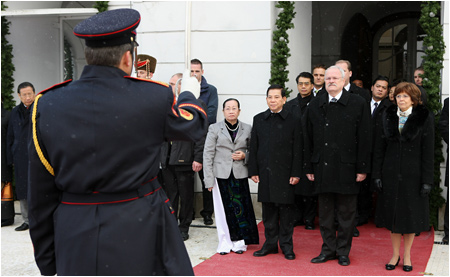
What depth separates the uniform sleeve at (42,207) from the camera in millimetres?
2625

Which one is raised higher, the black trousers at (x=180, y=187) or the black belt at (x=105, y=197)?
the black belt at (x=105, y=197)

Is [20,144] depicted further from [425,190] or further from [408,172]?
[425,190]

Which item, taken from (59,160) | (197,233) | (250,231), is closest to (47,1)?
(197,233)

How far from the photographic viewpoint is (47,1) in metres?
9.52

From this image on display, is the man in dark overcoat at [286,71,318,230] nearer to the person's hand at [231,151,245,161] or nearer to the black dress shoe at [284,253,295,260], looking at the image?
the person's hand at [231,151,245,161]

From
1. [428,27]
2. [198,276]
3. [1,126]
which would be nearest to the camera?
[198,276]

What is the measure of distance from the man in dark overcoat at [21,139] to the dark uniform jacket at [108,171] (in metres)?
4.98

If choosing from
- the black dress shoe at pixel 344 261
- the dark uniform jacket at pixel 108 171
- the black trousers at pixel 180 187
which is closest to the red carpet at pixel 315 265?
the black dress shoe at pixel 344 261

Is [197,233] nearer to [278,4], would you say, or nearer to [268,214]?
[268,214]

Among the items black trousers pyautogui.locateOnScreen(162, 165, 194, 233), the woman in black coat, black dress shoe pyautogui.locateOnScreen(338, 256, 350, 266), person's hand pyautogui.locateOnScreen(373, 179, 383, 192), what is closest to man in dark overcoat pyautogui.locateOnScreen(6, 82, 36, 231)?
black trousers pyautogui.locateOnScreen(162, 165, 194, 233)

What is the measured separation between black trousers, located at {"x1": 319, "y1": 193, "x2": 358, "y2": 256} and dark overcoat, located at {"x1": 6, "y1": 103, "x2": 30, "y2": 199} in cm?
403

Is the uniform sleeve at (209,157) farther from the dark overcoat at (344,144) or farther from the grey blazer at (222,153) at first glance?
the dark overcoat at (344,144)

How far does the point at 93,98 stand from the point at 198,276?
2963 mm

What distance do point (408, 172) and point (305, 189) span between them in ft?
5.01
